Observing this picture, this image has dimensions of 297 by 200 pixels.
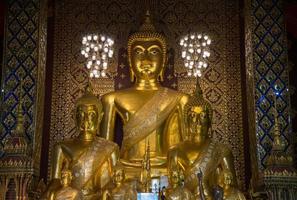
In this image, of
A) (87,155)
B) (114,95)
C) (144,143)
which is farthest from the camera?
(114,95)

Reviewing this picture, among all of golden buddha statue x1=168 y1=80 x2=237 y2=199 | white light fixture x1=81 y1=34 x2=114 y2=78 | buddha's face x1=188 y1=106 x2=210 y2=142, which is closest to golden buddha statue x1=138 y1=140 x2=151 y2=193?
golden buddha statue x1=168 y1=80 x2=237 y2=199

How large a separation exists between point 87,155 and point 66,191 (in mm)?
590

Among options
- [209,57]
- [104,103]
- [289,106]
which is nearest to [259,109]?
[289,106]

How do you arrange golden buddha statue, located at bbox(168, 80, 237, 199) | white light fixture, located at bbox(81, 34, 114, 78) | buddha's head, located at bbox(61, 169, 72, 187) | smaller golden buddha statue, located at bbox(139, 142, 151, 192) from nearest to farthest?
smaller golden buddha statue, located at bbox(139, 142, 151, 192), buddha's head, located at bbox(61, 169, 72, 187), golden buddha statue, located at bbox(168, 80, 237, 199), white light fixture, located at bbox(81, 34, 114, 78)

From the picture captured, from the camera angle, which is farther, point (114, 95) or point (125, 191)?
Result: point (114, 95)

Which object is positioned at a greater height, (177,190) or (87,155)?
(87,155)

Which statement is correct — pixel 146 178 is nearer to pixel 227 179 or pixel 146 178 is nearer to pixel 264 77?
pixel 227 179

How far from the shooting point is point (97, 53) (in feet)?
19.3

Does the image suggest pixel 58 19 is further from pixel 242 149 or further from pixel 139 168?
pixel 242 149

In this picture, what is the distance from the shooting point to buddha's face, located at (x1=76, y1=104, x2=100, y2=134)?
16.8 ft

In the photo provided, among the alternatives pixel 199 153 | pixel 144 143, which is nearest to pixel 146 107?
pixel 144 143

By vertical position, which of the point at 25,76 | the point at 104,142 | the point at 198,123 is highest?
the point at 25,76

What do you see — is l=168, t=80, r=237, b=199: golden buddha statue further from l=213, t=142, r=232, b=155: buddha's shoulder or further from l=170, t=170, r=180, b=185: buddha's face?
l=170, t=170, r=180, b=185: buddha's face

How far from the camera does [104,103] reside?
18.3ft
